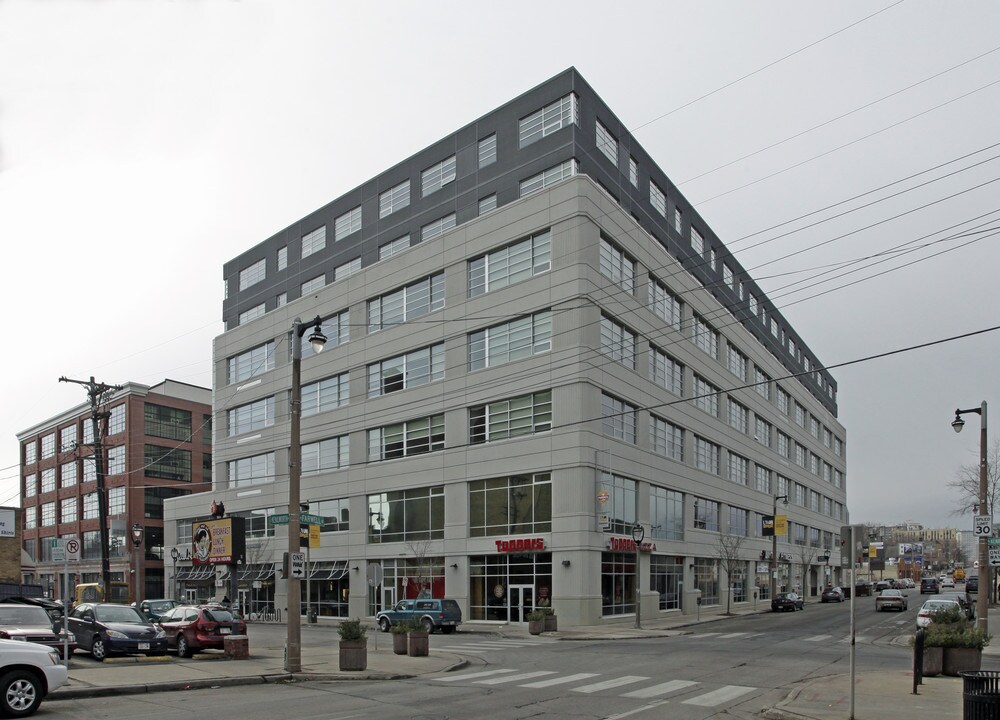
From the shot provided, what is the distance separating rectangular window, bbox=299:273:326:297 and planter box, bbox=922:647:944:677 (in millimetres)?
48372

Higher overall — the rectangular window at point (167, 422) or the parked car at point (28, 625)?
the rectangular window at point (167, 422)

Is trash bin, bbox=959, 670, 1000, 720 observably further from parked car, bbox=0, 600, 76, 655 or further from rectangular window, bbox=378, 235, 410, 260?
rectangular window, bbox=378, 235, 410, 260

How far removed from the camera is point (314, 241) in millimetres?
63094

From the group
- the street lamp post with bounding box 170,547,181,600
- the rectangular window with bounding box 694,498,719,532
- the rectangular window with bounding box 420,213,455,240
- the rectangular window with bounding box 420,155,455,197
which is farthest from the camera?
the street lamp post with bounding box 170,547,181,600

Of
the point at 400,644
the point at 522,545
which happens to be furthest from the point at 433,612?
the point at 400,644

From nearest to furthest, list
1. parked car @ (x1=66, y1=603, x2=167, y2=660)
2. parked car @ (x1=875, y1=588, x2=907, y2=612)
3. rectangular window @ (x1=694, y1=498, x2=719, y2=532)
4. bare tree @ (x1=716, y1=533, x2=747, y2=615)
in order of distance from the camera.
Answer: parked car @ (x1=66, y1=603, x2=167, y2=660) → rectangular window @ (x1=694, y1=498, x2=719, y2=532) → parked car @ (x1=875, y1=588, x2=907, y2=612) → bare tree @ (x1=716, y1=533, x2=747, y2=615)

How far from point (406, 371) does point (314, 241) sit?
1664 cm

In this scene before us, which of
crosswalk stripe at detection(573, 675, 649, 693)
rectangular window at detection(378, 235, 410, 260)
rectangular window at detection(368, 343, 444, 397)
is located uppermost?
rectangular window at detection(378, 235, 410, 260)

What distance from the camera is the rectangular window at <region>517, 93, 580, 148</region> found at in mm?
45062

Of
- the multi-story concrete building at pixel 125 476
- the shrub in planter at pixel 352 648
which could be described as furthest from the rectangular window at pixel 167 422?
the shrub in planter at pixel 352 648

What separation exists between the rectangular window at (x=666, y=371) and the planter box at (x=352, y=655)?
103 ft

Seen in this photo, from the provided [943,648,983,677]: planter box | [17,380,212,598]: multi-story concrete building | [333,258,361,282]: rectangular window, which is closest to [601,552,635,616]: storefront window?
[943,648,983,677]: planter box

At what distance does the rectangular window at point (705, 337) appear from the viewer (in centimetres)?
5827

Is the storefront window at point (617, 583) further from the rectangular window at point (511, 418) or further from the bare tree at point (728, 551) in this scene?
the bare tree at point (728, 551)
